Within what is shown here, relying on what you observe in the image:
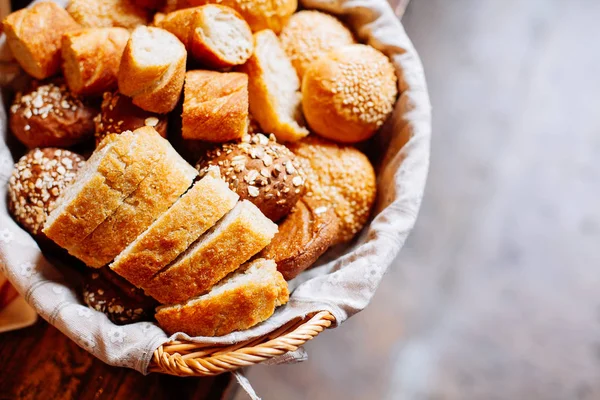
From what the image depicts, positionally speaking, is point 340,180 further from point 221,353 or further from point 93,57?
point 93,57

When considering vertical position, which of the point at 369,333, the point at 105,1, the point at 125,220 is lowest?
the point at 369,333

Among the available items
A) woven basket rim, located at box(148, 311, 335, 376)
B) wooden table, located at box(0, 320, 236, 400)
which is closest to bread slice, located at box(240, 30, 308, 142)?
woven basket rim, located at box(148, 311, 335, 376)


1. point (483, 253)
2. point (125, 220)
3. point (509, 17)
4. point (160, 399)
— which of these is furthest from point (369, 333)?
point (509, 17)

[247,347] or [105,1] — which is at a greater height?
[105,1]

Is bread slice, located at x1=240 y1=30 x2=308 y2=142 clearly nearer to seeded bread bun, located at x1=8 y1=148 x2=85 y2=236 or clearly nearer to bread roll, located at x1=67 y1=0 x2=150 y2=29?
bread roll, located at x1=67 y1=0 x2=150 y2=29

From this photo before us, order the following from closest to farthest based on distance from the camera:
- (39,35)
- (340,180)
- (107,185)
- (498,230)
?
1. (107,185)
2. (39,35)
3. (340,180)
4. (498,230)

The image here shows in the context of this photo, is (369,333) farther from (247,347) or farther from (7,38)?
(7,38)

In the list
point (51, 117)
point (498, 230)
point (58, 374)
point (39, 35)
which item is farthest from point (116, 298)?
point (498, 230)
